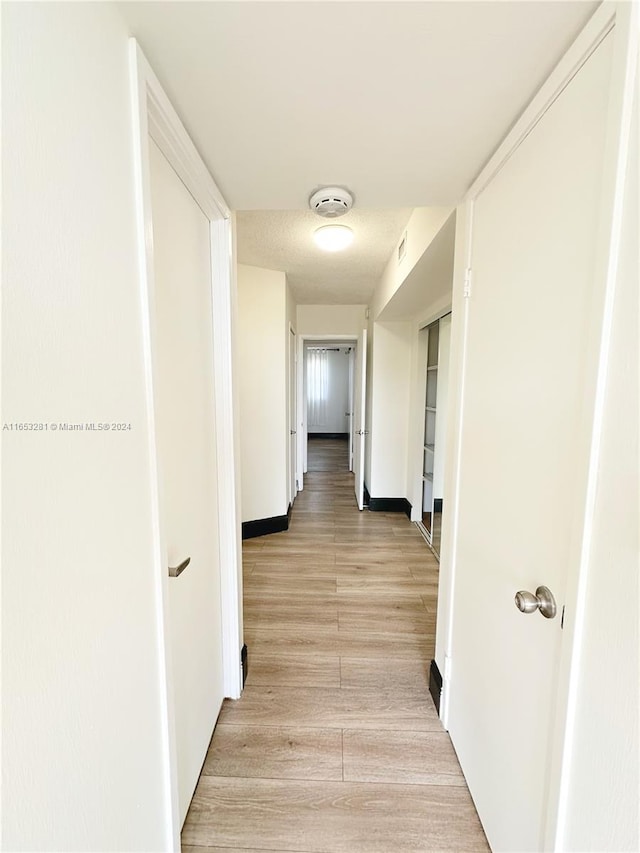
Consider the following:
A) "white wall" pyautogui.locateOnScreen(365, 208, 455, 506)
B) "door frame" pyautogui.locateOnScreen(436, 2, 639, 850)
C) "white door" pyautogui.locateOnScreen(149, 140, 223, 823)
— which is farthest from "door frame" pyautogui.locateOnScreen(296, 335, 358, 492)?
"door frame" pyautogui.locateOnScreen(436, 2, 639, 850)

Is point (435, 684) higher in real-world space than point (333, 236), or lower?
lower

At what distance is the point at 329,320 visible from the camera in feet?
15.1

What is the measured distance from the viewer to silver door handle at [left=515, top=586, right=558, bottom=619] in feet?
2.60

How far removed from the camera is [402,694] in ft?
5.45

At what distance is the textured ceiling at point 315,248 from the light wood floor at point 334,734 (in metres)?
2.58

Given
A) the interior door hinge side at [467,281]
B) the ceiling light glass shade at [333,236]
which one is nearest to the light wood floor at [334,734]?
the interior door hinge side at [467,281]

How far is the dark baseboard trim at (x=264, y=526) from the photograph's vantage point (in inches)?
128

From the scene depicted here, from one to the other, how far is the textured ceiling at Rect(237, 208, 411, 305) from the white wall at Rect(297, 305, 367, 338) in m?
0.60

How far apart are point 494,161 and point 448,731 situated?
2.20 metres

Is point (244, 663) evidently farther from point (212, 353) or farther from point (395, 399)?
point (395, 399)

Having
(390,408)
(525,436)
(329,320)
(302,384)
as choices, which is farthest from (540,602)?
(302,384)

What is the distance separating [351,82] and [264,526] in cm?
322

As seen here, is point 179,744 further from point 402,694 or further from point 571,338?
point 571,338

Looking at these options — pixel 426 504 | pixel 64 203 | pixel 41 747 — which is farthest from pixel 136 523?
pixel 426 504
